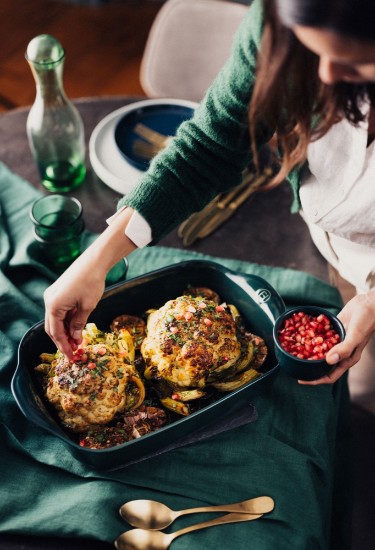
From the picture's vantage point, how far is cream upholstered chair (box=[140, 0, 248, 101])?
201 cm

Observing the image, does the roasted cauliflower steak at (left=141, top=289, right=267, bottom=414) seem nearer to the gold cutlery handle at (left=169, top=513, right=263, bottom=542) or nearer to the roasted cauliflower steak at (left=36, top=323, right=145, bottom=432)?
the roasted cauliflower steak at (left=36, top=323, right=145, bottom=432)

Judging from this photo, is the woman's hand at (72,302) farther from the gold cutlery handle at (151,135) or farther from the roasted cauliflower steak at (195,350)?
the gold cutlery handle at (151,135)

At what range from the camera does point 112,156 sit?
1.68m

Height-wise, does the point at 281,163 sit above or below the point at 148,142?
above

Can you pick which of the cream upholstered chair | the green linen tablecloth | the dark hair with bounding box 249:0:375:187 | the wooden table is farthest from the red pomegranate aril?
the cream upholstered chair

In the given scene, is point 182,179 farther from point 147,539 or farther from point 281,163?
point 147,539

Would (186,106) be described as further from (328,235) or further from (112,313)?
(112,313)

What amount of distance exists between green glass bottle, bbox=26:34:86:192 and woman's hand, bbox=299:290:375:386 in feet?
2.61

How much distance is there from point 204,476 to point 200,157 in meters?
0.60

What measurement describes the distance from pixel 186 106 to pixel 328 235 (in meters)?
0.61

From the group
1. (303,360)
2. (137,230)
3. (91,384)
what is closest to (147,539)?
(91,384)

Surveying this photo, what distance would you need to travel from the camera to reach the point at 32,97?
329 centimetres

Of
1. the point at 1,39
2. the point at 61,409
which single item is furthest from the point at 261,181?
the point at 1,39

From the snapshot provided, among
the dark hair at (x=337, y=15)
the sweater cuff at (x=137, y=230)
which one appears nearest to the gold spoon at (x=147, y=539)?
the sweater cuff at (x=137, y=230)
